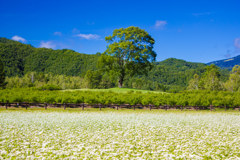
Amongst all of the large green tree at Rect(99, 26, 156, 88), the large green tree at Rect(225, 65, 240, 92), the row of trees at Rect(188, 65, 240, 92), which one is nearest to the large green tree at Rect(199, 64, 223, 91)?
the row of trees at Rect(188, 65, 240, 92)

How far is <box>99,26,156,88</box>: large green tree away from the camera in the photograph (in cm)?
5775

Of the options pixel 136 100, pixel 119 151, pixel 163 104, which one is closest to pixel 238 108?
pixel 163 104

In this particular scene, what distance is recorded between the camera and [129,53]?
58.5 m

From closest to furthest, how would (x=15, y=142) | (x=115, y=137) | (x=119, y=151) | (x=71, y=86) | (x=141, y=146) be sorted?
(x=119, y=151)
(x=141, y=146)
(x=15, y=142)
(x=115, y=137)
(x=71, y=86)

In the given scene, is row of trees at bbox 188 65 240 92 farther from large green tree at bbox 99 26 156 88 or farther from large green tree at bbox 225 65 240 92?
large green tree at bbox 99 26 156 88

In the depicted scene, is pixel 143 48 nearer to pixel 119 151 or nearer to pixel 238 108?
pixel 238 108

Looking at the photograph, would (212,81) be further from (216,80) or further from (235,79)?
(235,79)

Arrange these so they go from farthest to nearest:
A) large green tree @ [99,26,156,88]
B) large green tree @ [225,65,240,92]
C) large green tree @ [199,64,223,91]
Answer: large green tree @ [225,65,240,92], large green tree @ [199,64,223,91], large green tree @ [99,26,156,88]

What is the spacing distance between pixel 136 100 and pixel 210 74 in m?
56.2

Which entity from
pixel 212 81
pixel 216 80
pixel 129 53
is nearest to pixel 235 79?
pixel 216 80

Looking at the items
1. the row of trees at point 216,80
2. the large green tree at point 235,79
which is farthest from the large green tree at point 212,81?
the large green tree at point 235,79

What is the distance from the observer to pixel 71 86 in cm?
12950

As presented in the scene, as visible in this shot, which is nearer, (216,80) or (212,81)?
(212,81)

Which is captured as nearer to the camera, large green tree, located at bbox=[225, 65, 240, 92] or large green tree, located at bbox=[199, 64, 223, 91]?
large green tree, located at bbox=[199, 64, 223, 91]
